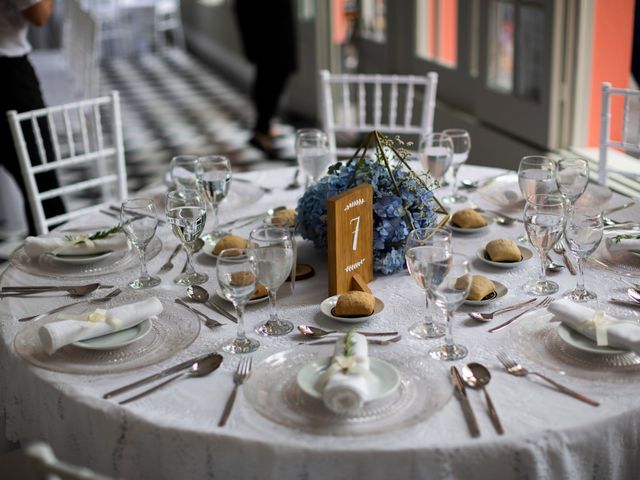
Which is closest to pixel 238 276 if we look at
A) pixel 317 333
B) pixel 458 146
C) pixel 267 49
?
pixel 317 333

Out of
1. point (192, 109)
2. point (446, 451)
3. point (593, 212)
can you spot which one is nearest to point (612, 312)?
point (593, 212)

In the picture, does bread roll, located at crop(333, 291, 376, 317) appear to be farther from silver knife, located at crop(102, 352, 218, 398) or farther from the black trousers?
the black trousers

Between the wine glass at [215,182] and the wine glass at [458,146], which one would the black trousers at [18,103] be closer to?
the wine glass at [215,182]

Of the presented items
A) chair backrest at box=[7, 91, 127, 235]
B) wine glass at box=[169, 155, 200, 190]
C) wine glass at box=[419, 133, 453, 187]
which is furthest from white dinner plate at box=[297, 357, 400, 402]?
chair backrest at box=[7, 91, 127, 235]

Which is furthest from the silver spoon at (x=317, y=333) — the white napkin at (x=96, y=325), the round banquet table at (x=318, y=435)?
the white napkin at (x=96, y=325)

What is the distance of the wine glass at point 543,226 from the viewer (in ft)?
5.36

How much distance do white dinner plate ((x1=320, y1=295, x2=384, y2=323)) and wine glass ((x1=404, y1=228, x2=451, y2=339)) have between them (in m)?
0.08

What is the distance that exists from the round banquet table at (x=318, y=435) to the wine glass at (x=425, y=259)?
0.03 m

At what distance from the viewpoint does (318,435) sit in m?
1.22

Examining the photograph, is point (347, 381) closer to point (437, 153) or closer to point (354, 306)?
point (354, 306)

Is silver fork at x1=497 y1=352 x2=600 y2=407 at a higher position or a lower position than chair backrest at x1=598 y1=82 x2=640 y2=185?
lower

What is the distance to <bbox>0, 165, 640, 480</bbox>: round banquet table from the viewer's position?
3.91ft

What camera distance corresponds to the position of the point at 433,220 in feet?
5.99

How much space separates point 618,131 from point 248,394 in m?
2.89
